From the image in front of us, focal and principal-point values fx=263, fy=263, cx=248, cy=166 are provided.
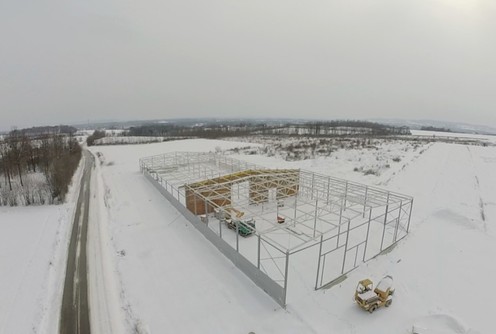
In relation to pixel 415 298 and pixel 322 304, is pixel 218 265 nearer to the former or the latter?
pixel 322 304

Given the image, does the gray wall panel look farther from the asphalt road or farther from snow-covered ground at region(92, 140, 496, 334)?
the asphalt road

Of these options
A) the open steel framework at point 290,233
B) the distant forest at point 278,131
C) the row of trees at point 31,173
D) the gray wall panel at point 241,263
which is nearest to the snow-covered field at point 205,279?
the gray wall panel at point 241,263

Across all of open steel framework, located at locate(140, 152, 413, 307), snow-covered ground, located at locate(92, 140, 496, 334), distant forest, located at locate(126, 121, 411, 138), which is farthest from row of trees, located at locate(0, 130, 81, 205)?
distant forest, located at locate(126, 121, 411, 138)

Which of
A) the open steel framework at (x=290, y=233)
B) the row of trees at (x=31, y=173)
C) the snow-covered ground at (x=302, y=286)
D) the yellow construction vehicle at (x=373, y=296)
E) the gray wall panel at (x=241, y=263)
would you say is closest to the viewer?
the snow-covered ground at (x=302, y=286)

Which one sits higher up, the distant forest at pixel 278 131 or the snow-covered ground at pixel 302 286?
the distant forest at pixel 278 131

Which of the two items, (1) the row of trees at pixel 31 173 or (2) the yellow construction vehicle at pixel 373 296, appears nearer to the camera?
(2) the yellow construction vehicle at pixel 373 296

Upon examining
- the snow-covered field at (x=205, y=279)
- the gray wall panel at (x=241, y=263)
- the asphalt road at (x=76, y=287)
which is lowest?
the asphalt road at (x=76, y=287)

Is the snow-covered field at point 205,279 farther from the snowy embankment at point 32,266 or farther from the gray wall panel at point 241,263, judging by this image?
the gray wall panel at point 241,263

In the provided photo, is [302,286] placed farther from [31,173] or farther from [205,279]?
[31,173]
